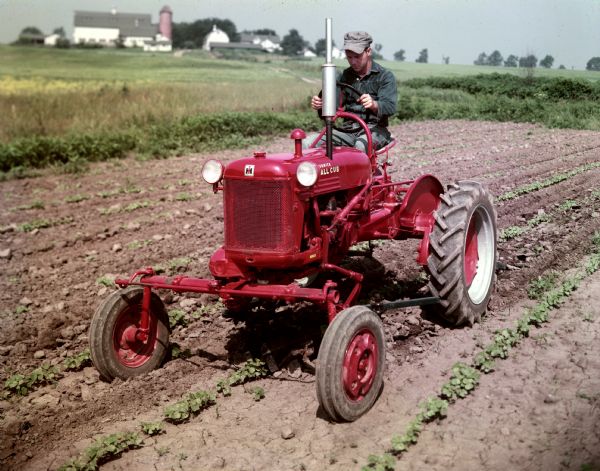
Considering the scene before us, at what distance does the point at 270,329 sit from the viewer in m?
5.36

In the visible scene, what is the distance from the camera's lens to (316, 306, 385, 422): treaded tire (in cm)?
378

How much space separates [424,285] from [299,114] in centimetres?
1411

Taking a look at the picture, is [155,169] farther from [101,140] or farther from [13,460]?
[13,460]

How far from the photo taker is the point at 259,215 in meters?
4.25

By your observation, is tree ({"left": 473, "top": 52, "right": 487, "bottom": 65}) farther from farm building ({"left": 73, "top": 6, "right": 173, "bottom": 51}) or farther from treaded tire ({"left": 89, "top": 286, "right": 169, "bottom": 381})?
treaded tire ({"left": 89, "top": 286, "right": 169, "bottom": 381})

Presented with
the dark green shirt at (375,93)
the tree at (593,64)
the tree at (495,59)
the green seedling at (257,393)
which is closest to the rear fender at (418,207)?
the dark green shirt at (375,93)

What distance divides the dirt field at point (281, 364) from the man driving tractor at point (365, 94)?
137 cm

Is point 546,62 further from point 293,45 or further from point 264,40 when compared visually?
point 264,40

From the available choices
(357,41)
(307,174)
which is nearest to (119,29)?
(357,41)

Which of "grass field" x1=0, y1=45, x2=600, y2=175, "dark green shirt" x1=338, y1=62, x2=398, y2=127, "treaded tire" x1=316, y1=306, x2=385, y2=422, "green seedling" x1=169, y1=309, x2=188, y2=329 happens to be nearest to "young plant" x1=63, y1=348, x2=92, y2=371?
"green seedling" x1=169, y1=309, x2=188, y2=329

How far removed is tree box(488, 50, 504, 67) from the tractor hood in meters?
29.2

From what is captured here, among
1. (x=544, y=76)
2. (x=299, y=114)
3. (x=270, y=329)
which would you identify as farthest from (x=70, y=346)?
(x=544, y=76)

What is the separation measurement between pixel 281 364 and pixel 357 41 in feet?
8.42

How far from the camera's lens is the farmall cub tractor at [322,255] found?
4055mm
